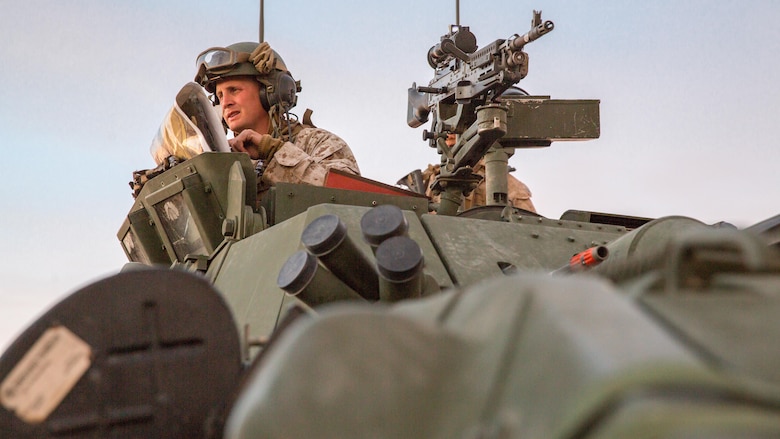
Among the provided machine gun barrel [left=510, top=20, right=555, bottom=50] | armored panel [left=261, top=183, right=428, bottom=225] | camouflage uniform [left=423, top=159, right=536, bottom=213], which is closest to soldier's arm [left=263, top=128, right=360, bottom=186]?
armored panel [left=261, top=183, right=428, bottom=225]

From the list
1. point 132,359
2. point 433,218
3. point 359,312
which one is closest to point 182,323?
point 132,359

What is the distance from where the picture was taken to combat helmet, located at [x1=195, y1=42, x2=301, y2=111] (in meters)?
6.91

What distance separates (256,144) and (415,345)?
4674 mm

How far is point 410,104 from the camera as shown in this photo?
38.5ft

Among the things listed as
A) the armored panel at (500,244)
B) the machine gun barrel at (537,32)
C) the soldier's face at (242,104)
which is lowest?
the armored panel at (500,244)

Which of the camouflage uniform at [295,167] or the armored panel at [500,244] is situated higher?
the camouflage uniform at [295,167]

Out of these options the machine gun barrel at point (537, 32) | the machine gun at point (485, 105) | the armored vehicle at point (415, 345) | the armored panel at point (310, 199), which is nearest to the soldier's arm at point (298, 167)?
the armored panel at point (310, 199)

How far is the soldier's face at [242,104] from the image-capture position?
7023 mm

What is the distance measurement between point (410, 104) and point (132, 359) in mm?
9855

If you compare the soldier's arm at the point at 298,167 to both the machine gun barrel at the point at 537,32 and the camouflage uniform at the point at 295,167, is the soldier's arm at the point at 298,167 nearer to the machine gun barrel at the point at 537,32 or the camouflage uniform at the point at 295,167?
the camouflage uniform at the point at 295,167

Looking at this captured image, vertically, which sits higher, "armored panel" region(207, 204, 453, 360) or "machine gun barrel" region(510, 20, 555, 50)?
"machine gun barrel" region(510, 20, 555, 50)

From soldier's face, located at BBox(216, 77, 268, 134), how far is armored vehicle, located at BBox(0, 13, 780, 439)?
8.99 ft

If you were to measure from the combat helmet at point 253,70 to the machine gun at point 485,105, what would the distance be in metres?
2.43

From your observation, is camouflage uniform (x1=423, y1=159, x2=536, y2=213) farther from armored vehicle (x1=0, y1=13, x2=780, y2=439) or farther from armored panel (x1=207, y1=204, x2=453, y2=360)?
armored vehicle (x1=0, y1=13, x2=780, y2=439)
